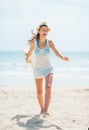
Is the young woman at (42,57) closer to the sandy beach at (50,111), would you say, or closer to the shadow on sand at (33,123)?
the shadow on sand at (33,123)

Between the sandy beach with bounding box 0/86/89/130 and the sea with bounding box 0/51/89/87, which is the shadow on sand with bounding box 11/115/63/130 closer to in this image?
the sandy beach with bounding box 0/86/89/130

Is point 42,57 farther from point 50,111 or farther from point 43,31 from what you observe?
point 50,111

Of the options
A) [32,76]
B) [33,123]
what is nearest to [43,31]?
[33,123]

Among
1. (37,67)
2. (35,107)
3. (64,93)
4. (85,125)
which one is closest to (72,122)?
(85,125)

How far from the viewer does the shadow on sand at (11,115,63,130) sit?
5996mm

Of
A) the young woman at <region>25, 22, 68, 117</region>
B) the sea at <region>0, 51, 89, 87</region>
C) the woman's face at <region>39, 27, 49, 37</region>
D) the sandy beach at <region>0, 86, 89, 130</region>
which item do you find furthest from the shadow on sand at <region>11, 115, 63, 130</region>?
the woman's face at <region>39, 27, 49, 37</region>

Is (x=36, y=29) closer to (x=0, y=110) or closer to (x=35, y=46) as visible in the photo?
(x=35, y=46)

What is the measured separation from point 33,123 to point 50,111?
120 cm

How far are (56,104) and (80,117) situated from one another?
63.8 inches

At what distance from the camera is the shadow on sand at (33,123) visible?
6.00 meters

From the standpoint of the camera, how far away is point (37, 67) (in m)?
6.81

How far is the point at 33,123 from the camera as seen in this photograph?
6309 mm

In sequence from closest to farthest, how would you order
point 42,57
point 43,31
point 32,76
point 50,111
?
point 43,31
point 42,57
point 50,111
point 32,76

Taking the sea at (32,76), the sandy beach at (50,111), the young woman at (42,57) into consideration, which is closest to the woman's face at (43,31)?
the young woman at (42,57)
